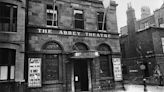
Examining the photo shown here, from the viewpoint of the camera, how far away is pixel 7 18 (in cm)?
1216

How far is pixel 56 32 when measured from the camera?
587 inches

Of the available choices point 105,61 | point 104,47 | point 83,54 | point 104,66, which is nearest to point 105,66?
point 104,66

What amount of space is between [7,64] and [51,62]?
13.1 ft

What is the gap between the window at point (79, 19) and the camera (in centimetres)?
1652

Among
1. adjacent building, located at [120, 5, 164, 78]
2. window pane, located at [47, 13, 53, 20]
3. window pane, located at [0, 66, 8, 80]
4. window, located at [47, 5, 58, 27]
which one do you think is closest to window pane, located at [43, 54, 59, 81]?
window, located at [47, 5, 58, 27]

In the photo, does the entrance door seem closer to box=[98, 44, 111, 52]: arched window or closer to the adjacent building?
box=[98, 44, 111, 52]: arched window

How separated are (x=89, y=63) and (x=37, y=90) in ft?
18.5

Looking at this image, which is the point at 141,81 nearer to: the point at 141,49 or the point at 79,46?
the point at 141,49

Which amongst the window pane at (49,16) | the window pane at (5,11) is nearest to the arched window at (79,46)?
the window pane at (49,16)

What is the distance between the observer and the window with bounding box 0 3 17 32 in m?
12.0

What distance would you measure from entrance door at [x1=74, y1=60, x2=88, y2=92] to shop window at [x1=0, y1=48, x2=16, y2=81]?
6.07 meters

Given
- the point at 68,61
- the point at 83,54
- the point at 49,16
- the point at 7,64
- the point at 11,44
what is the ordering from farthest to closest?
the point at 49,16, the point at 68,61, the point at 83,54, the point at 11,44, the point at 7,64

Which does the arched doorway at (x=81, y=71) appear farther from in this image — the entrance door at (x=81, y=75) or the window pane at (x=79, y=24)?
the window pane at (x=79, y=24)

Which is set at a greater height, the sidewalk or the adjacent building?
the adjacent building
